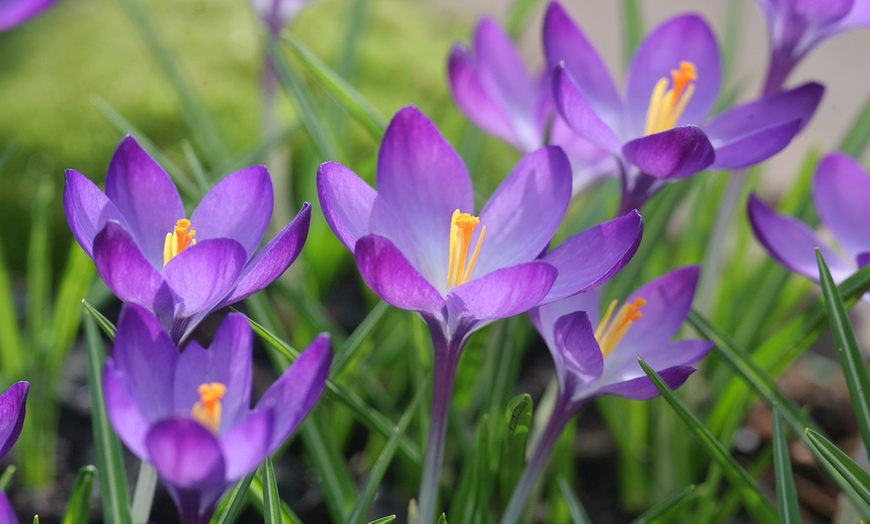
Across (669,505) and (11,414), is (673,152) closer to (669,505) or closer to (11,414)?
(669,505)

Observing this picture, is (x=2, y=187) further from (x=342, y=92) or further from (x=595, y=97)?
(x=595, y=97)

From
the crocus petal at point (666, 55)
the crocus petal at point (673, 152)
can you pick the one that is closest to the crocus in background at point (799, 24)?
the crocus petal at point (666, 55)

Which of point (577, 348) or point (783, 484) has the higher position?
point (577, 348)

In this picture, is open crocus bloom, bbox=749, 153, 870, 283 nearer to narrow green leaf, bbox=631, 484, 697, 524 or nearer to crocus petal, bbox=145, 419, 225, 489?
narrow green leaf, bbox=631, 484, 697, 524

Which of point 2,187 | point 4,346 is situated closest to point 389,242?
point 4,346

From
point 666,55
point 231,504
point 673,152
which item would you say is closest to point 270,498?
point 231,504

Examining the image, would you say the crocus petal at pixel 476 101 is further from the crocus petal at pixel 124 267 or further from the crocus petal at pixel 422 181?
the crocus petal at pixel 124 267

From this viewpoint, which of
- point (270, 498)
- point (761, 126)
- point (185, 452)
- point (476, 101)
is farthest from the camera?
point (476, 101)

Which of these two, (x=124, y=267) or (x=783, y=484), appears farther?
(x=783, y=484)
